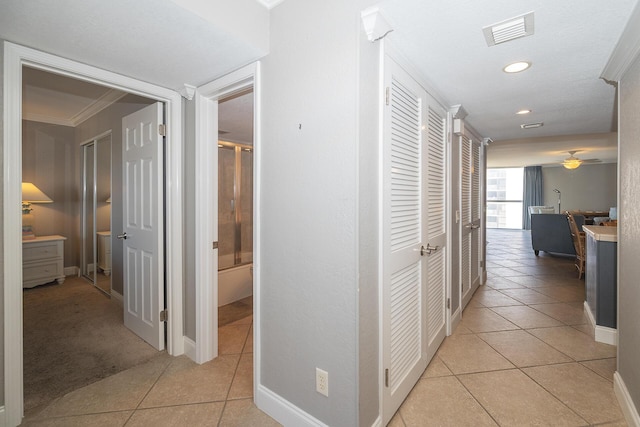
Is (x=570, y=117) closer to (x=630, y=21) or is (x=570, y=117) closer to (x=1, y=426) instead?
(x=630, y=21)

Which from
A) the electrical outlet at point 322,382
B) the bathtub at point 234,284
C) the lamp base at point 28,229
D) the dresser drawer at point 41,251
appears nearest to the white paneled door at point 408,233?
the electrical outlet at point 322,382

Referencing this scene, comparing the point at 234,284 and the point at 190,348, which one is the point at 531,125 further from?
the point at 190,348

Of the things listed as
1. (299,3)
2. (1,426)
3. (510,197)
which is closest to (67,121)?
(1,426)

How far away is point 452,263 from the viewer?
2.77 metres

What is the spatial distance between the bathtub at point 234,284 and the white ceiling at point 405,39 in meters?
2.21

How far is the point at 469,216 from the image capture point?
3.42 metres

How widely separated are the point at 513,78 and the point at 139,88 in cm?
262

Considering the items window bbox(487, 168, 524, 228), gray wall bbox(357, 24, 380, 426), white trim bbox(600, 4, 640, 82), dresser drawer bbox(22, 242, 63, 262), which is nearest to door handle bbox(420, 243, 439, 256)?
gray wall bbox(357, 24, 380, 426)

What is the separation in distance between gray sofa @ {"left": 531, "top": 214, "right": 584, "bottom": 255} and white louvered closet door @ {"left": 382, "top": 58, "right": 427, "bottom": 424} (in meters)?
5.68

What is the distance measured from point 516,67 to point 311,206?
1.69 metres

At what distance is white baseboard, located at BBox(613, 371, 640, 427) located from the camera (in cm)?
158

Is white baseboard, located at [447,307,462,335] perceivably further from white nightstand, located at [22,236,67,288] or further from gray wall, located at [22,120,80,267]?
gray wall, located at [22,120,80,267]

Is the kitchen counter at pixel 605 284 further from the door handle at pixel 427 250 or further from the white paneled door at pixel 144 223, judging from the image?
the white paneled door at pixel 144 223

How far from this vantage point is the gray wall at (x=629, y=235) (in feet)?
5.14
